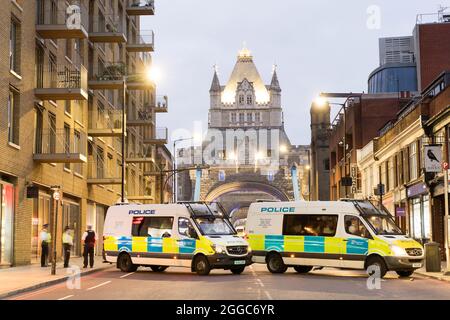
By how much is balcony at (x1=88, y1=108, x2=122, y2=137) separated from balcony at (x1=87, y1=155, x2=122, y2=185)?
1894 millimetres

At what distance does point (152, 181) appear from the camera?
2896 inches

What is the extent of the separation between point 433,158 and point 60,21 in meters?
18.3

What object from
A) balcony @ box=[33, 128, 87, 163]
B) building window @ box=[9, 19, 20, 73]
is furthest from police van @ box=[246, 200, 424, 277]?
building window @ box=[9, 19, 20, 73]

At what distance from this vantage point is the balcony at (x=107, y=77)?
44.3 metres

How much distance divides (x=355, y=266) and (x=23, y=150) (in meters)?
14.5

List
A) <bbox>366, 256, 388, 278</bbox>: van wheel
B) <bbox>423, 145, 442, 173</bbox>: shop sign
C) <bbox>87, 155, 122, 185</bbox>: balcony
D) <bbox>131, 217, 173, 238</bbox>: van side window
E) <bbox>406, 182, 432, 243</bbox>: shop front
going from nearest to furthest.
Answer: <bbox>366, 256, 388, 278</bbox>: van wheel < <bbox>131, 217, 173, 238</bbox>: van side window < <bbox>423, 145, 442, 173</bbox>: shop sign < <bbox>406, 182, 432, 243</bbox>: shop front < <bbox>87, 155, 122, 185</bbox>: balcony

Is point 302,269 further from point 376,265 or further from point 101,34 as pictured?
point 101,34

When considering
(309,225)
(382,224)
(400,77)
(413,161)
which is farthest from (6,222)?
(400,77)

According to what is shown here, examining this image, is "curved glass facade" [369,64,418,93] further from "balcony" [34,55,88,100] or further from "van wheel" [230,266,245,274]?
"van wheel" [230,266,245,274]

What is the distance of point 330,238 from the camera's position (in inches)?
1008

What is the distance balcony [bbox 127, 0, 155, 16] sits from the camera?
2400 inches
